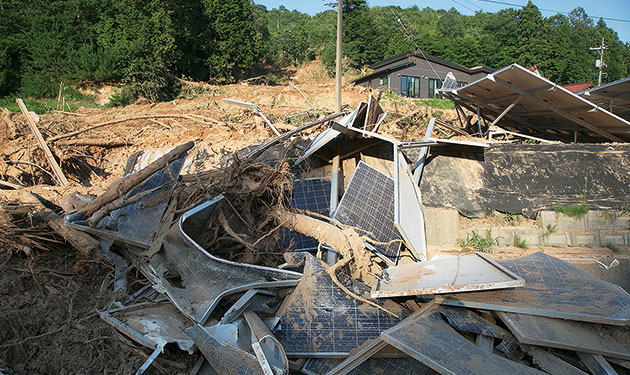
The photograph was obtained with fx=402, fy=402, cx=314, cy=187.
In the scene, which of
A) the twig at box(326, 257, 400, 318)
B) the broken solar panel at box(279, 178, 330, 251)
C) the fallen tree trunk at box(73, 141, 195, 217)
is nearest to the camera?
the twig at box(326, 257, 400, 318)

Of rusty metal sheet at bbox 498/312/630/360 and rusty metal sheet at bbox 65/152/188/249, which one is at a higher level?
rusty metal sheet at bbox 65/152/188/249

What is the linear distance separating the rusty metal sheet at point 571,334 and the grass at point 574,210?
142 inches

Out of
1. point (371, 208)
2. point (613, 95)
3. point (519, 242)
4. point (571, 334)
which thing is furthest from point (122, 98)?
point (571, 334)

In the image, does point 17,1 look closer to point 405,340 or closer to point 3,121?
point 3,121

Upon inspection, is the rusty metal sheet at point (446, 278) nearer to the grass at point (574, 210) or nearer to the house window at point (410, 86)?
the grass at point (574, 210)

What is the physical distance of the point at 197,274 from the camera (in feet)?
12.9

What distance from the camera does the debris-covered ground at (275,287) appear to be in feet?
9.95

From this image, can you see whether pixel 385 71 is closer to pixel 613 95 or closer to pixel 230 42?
pixel 230 42

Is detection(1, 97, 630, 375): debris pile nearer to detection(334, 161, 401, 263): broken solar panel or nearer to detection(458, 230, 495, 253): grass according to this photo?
detection(334, 161, 401, 263): broken solar panel

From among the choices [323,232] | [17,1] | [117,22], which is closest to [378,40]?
[117,22]

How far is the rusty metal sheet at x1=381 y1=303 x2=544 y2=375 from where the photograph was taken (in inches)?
103

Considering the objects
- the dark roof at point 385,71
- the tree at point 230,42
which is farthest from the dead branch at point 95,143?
the dark roof at point 385,71

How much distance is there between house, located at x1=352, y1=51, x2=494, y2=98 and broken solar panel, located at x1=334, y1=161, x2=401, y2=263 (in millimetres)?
22778

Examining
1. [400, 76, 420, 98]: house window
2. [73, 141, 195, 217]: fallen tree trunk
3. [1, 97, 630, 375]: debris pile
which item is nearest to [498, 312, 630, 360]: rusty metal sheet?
[1, 97, 630, 375]: debris pile
